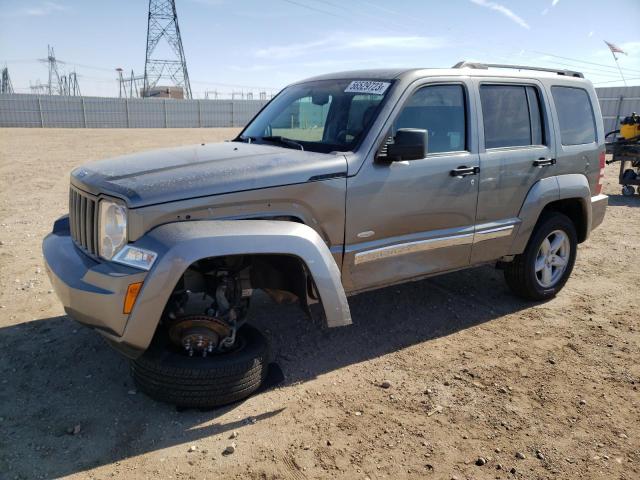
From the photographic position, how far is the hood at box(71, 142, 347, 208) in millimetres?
2914

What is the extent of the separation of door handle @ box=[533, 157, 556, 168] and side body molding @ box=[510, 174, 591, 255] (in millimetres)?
130

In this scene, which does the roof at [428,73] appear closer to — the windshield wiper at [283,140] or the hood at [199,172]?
the windshield wiper at [283,140]

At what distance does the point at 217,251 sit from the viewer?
2.81 metres

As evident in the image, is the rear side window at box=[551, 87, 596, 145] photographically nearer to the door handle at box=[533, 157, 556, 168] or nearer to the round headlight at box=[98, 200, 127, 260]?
the door handle at box=[533, 157, 556, 168]

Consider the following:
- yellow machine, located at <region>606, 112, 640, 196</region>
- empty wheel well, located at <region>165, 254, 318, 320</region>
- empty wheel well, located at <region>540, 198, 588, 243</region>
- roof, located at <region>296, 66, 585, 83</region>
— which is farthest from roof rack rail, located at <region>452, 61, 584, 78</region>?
yellow machine, located at <region>606, 112, 640, 196</region>

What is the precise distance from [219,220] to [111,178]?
2.36 ft

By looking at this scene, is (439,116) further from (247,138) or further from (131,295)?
(131,295)

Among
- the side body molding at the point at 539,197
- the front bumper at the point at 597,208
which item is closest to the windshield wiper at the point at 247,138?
the side body molding at the point at 539,197

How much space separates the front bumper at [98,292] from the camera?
2705 mm

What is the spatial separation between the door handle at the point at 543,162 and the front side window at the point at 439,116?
846 mm

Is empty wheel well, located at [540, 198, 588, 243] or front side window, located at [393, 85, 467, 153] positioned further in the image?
empty wheel well, located at [540, 198, 588, 243]

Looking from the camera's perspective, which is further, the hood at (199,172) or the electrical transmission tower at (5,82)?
the electrical transmission tower at (5,82)

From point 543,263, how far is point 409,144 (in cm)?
238

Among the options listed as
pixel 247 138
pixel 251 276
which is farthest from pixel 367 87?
pixel 251 276
